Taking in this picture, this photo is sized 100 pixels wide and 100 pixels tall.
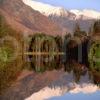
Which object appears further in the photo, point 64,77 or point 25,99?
point 64,77

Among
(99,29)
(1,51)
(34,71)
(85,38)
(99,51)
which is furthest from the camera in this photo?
(85,38)

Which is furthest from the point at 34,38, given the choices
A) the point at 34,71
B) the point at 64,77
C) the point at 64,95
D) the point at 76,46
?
the point at 64,95

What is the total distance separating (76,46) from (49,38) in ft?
37.3

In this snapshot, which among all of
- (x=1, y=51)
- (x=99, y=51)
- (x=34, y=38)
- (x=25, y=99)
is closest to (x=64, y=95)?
(x=25, y=99)

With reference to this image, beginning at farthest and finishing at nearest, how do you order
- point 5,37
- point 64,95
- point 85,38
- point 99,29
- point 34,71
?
1. point 85,38
2. point 99,29
3. point 5,37
4. point 34,71
5. point 64,95

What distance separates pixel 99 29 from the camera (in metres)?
103

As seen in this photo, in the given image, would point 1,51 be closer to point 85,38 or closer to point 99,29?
point 99,29

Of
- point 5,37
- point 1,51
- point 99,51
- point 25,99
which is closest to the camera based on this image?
point 25,99

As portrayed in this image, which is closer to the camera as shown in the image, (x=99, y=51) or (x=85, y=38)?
(x=99, y=51)

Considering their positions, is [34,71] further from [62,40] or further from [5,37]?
[62,40]

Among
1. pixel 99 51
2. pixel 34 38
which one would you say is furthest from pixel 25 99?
pixel 34 38

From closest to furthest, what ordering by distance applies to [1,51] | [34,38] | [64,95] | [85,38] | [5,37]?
[64,95] → [1,51] → [5,37] → [85,38] → [34,38]

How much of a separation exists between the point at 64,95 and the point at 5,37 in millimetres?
62021

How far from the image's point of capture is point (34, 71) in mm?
58844
